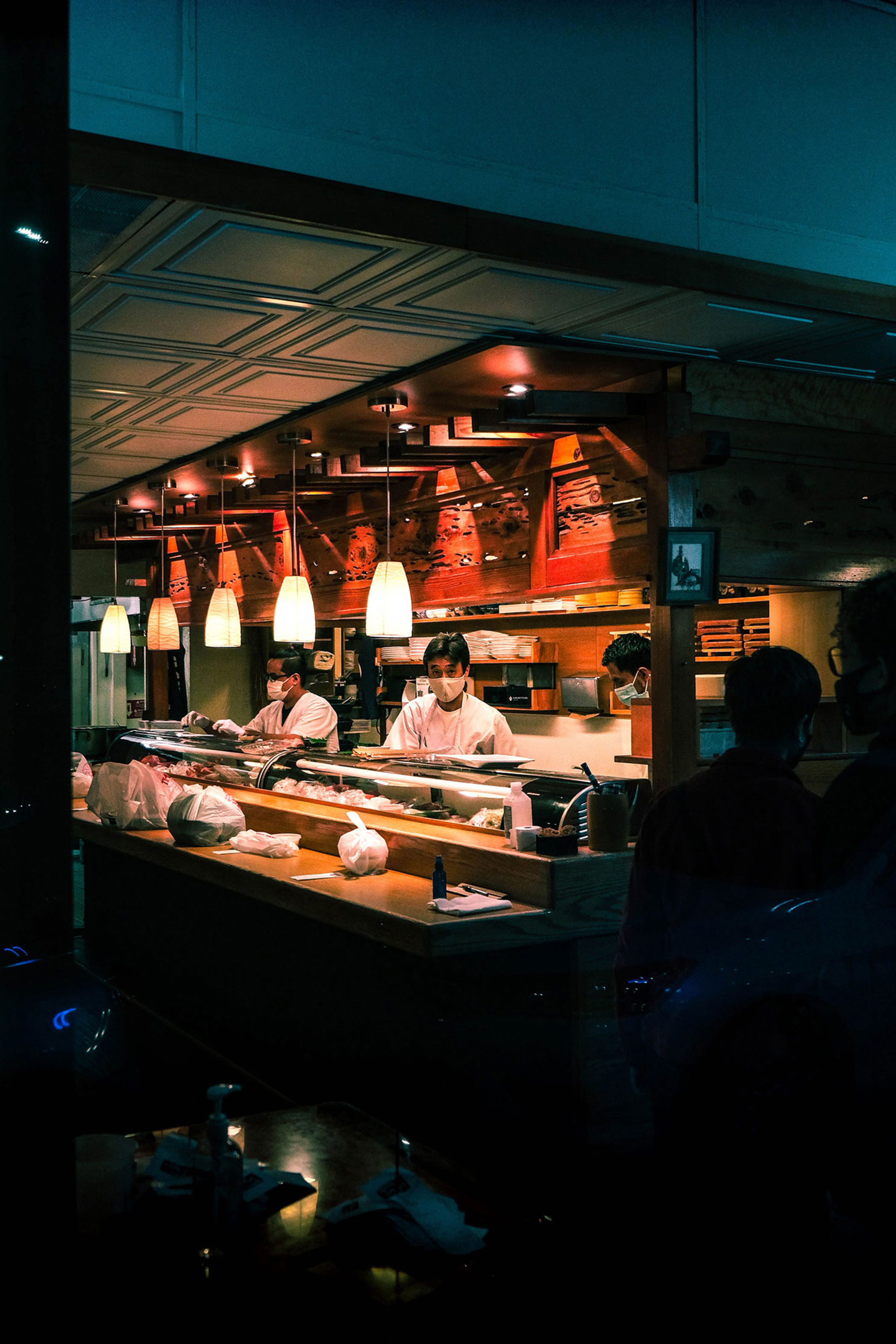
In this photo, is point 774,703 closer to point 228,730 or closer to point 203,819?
point 203,819

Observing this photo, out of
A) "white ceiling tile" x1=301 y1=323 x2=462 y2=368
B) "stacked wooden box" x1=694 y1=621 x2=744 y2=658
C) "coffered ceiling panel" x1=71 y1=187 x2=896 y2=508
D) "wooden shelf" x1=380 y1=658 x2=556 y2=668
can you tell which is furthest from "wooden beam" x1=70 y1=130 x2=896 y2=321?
"wooden shelf" x1=380 y1=658 x2=556 y2=668

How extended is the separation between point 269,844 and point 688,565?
2.07m

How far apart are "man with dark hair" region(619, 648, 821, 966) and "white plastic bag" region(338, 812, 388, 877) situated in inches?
68.6

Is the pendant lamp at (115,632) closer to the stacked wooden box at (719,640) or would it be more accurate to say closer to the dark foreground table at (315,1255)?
the stacked wooden box at (719,640)

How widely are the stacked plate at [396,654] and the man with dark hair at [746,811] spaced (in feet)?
19.0

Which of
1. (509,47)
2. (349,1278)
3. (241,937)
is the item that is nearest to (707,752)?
(241,937)

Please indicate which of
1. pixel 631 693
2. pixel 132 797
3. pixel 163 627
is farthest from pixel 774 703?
pixel 163 627

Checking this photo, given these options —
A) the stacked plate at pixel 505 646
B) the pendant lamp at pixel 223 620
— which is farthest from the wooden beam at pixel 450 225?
the pendant lamp at pixel 223 620

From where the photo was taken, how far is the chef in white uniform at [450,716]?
5980 mm

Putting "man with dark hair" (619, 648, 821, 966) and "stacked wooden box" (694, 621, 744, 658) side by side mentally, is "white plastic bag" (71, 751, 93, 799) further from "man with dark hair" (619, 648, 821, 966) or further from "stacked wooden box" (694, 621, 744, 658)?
"man with dark hair" (619, 648, 821, 966)

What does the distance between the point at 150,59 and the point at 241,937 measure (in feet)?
11.1

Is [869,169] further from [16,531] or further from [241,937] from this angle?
[241,937]

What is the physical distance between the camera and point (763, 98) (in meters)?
3.67

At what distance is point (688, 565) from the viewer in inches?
168
